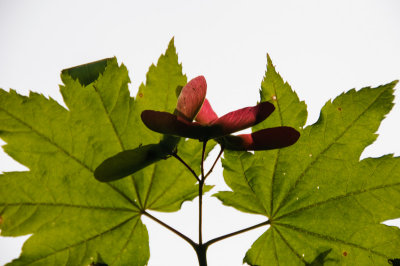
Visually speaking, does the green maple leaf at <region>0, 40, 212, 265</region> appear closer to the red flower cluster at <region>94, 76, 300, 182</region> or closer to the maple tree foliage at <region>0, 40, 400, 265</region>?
the maple tree foliage at <region>0, 40, 400, 265</region>

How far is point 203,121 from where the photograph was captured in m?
0.84

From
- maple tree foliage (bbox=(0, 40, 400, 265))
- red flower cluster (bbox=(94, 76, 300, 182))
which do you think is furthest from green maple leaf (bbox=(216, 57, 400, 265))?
red flower cluster (bbox=(94, 76, 300, 182))

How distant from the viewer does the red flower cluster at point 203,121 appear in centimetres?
76

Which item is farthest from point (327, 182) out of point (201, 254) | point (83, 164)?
point (83, 164)

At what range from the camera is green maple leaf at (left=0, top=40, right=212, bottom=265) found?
102 cm

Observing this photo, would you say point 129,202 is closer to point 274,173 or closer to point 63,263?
point 63,263

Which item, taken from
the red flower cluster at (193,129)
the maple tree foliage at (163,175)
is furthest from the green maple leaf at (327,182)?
the red flower cluster at (193,129)

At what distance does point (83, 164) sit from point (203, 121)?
1.38 feet

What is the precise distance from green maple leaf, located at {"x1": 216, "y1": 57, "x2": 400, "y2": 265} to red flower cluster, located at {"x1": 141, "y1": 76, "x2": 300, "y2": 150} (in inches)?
8.3

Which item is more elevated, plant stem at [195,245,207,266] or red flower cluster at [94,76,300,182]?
red flower cluster at [94,76,300,182]

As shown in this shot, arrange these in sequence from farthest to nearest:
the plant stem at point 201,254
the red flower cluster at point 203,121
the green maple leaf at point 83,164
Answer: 1. the green maple leaf at point 83,164
2. the plant stem at point 201,254
3. the red flower cluster at point 203,121

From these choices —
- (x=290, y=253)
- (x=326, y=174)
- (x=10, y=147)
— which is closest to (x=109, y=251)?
(x=10, y=147)

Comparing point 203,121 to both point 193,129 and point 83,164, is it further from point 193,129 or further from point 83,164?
point 83,164

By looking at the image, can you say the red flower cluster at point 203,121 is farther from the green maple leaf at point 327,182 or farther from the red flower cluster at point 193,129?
the green maple leaf at point 327,182
